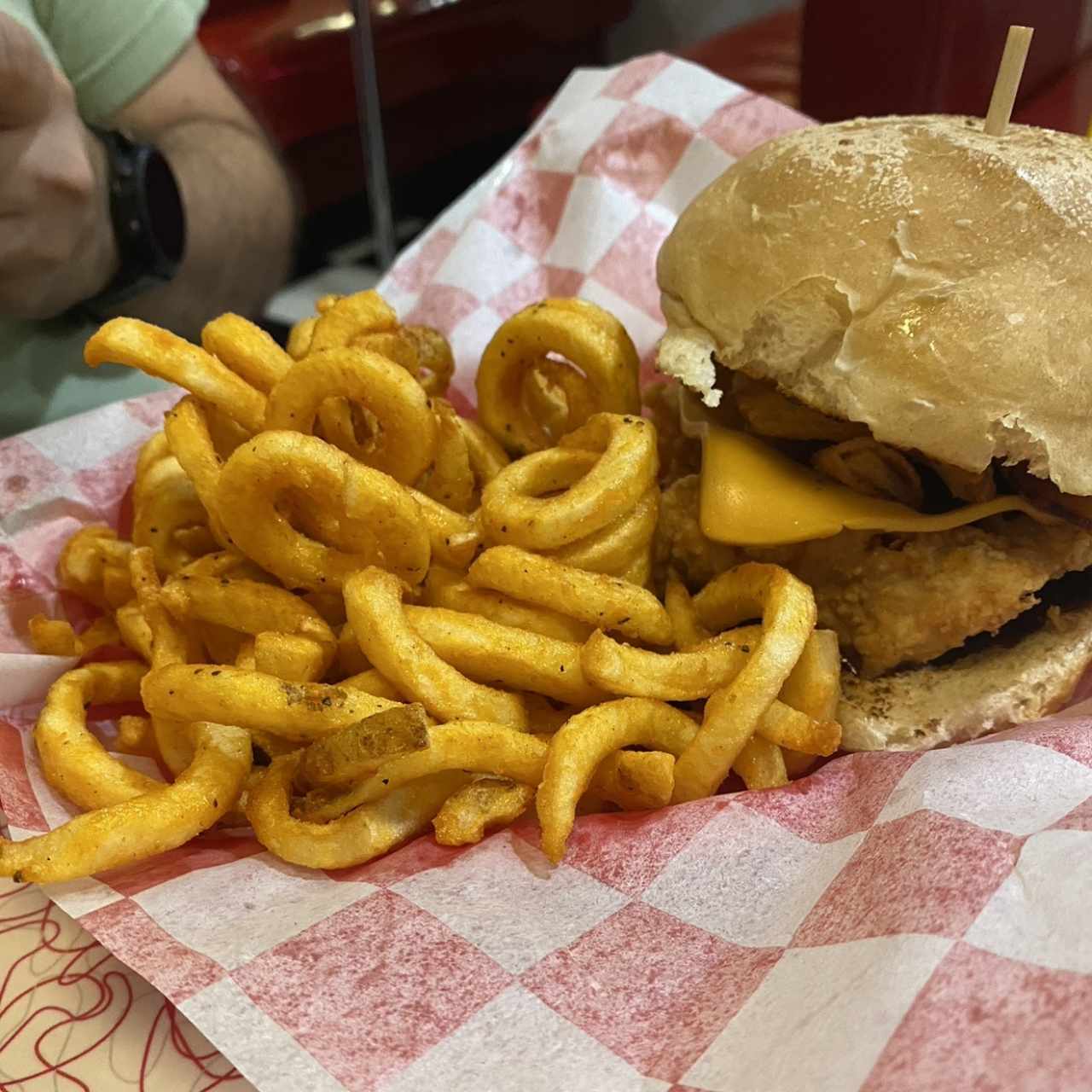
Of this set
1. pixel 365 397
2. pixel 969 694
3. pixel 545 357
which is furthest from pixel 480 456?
pixel 969 694

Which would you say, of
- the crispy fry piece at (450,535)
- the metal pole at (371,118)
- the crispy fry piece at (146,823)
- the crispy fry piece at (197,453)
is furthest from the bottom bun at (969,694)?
the metal pole at (371,118)

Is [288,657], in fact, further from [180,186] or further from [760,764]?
[180,186]

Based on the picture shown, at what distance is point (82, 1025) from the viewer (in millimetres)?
1148

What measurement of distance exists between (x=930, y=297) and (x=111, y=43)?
1.99 meters

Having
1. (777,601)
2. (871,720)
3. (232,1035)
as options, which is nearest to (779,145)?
(777,601)

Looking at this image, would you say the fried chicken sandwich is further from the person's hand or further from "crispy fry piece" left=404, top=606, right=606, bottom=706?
the person's hand

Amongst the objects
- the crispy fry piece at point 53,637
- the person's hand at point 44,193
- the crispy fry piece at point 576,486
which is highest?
the person's hand at point 44,193

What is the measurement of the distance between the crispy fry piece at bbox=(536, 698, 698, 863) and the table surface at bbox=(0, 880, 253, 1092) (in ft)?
1.39

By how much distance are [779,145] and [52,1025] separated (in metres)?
1.65

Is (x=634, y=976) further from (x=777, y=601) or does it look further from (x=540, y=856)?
(x=777, y=601)

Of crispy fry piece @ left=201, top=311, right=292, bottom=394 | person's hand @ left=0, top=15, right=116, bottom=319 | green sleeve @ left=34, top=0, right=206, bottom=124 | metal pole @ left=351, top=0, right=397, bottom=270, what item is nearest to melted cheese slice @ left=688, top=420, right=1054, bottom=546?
crispy fry piece @ left=201, top=311, right=292, bottom=394

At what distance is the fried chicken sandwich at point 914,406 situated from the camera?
4.82 feet

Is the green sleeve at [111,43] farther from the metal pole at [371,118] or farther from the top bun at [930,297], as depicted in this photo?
the top bun at [930,297]

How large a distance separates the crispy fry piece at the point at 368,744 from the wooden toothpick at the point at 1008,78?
1.26m
